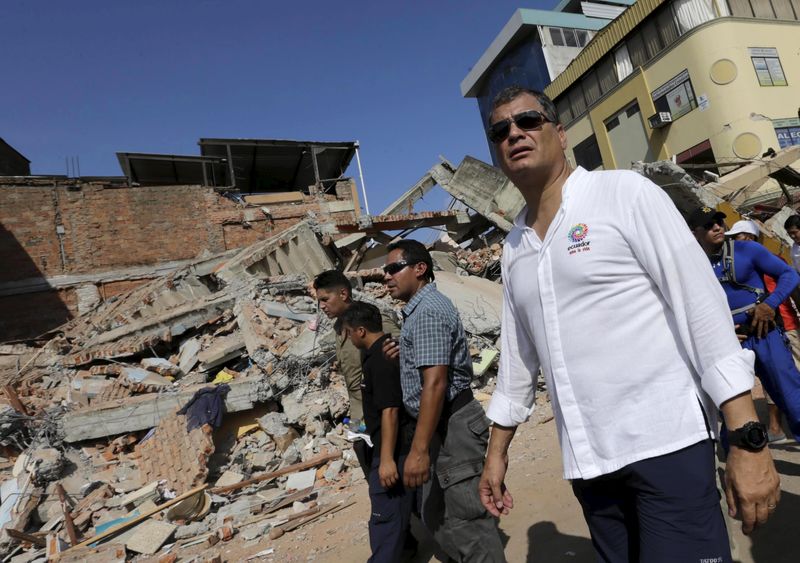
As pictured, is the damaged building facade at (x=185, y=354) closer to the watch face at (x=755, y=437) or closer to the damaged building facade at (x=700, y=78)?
the watch face at (x=755, y=437)

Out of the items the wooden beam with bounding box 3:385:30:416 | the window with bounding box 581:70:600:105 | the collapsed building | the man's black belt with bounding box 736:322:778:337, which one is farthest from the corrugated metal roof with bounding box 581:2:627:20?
the wooden beam with bounding box 3:385:30:416

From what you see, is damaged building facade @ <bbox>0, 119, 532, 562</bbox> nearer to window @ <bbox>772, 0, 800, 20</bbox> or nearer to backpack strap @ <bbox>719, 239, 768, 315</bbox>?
backpack strap @ <bbox>719, 239, 768, 315</bbox>

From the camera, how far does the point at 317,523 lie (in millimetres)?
4621

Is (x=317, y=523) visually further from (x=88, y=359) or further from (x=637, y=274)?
(x=88, y=359)

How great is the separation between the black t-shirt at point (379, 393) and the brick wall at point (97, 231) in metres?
14.8

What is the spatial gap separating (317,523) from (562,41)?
96.2 ft

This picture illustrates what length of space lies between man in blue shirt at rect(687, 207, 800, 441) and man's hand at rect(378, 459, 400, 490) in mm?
2211

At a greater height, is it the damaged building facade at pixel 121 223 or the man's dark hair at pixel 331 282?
the damaged building facade at pixel 121 223

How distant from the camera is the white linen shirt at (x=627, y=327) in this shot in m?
1.25

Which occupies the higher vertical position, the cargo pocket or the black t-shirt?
the black t-shirt

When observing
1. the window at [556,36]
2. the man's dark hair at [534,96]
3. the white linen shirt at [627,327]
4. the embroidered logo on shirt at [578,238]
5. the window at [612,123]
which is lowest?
the white linen shirt at [627,327]

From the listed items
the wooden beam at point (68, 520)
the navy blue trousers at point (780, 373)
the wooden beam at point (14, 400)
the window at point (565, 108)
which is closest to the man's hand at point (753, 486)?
the navy blue trousers at point (780, 373)

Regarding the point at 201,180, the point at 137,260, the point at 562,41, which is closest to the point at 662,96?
the point at 562,41

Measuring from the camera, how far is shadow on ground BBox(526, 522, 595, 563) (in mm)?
2830
